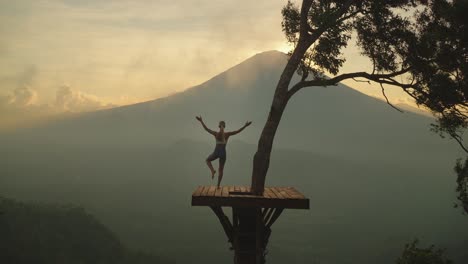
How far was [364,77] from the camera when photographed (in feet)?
49.9

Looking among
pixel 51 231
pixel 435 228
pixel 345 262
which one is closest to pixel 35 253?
pixel 51 231

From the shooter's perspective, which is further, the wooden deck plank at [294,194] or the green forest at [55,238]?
the green forest at [55,238]

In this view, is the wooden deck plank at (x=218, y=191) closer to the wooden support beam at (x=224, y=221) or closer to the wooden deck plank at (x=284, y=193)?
the wooden support beam at (x=224, y=221)

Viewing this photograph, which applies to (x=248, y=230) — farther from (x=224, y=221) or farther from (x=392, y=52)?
(x=392, y=52)

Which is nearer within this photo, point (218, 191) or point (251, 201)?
point (251, 201)

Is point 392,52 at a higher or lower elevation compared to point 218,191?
higher

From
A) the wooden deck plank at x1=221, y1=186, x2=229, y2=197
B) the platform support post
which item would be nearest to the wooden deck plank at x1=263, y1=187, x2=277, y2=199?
the platform support post

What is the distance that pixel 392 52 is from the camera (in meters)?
16.0

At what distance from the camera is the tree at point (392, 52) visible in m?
14.4

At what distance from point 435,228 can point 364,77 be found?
670 feet

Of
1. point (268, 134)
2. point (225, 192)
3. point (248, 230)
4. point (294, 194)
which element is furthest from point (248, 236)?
point (268, 134)

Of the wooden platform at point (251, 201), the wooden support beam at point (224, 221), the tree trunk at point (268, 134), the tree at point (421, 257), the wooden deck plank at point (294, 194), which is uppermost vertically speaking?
the tree trunk at point (268, 134)

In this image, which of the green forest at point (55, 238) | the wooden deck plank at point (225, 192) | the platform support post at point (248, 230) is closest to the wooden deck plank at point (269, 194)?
the platform support post at point (248, 230)

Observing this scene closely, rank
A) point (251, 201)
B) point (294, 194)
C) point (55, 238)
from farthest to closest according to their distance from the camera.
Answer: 1. point (55, 238)
2. point (294, 194)
3. point (251, 201)
